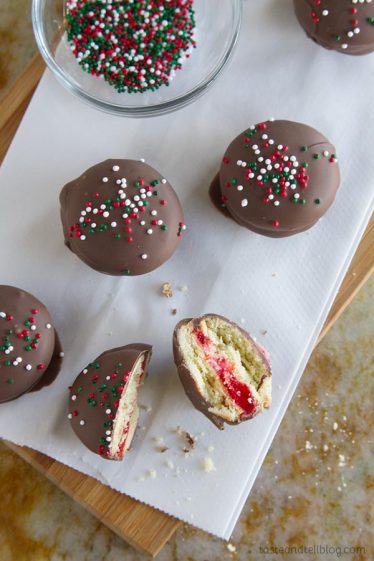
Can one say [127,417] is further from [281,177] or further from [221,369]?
[281,177]

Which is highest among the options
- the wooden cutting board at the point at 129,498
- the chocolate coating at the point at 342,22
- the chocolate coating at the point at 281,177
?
the chocolate coating at the point at 342,22

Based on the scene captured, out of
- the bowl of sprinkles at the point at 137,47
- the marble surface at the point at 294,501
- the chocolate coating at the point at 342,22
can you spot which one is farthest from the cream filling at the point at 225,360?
the chocolate coating at the point at 342,22

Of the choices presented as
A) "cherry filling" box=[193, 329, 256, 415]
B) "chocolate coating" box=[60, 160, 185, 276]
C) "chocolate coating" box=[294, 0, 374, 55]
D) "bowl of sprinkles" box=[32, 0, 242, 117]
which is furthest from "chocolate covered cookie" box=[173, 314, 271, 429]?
"chocolate coating" box=[294, 0, 374, 55]

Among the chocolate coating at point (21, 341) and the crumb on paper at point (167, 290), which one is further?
the crumb on paper at point (167, 290)

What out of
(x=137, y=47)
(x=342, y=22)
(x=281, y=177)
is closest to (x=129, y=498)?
(x=281, y=177)

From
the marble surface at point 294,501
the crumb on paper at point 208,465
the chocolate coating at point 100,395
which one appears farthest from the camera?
the marble surface at point 294,501

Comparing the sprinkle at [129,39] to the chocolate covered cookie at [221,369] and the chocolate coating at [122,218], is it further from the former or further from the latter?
the chocolate covered cookie at [221,369]

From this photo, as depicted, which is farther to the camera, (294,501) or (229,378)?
(294,501)
